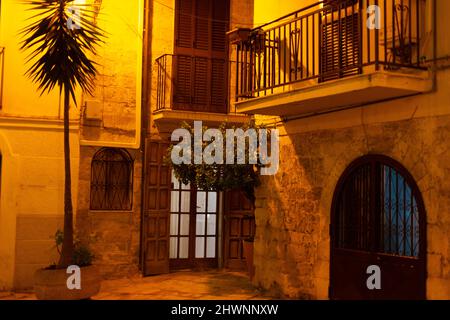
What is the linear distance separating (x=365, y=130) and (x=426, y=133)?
3.34 feet

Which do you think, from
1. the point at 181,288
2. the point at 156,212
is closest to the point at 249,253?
the point at 181,288

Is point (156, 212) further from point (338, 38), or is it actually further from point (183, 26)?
point (338, 38)

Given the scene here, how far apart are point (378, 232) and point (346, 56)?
2.54 meters

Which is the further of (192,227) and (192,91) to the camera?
(192,227)

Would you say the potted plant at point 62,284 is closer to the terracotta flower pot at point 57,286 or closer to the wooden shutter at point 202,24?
the terracotta flower pot at point 57,286

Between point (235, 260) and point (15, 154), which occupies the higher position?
point (15, 154)

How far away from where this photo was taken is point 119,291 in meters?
9.28

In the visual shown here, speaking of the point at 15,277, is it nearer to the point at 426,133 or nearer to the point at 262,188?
the point at 262,188

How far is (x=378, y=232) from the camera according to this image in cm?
711

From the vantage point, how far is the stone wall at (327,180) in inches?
247

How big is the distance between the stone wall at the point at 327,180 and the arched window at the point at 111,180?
2.79 metres

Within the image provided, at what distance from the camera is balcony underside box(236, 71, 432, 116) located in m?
6.36

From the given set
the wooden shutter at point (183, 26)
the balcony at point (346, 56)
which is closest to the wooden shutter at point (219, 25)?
the wooden shutter at point (183, 26)
